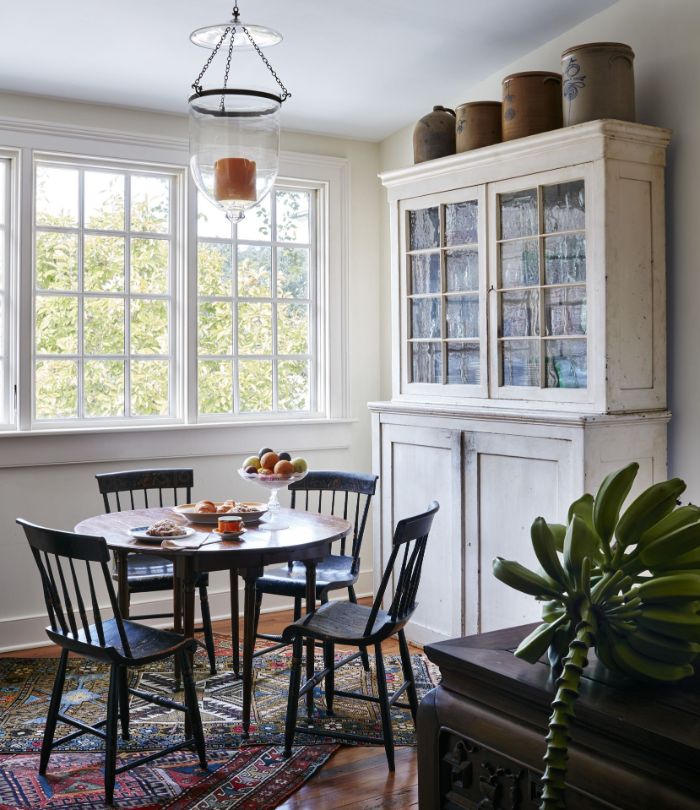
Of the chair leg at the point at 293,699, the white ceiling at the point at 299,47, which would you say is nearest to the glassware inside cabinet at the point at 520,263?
the white ceiling at the point at 299,47

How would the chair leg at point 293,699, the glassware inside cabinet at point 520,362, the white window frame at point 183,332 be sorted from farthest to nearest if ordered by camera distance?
the white window frame at point 183,332, the glassware inside cabinet at point 520,362, the chair leg at point 293,699

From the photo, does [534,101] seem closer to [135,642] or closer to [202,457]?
[202,457]

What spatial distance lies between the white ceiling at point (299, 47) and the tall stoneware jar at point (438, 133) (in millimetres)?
264

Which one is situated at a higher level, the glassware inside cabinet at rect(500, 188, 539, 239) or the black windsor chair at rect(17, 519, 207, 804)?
the glassware inside cabinet at rect(500, 188, 539, 239)

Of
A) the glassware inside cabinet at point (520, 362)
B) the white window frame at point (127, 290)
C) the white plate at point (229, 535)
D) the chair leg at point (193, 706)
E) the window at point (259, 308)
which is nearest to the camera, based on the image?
the chair leg at point (193, 706)

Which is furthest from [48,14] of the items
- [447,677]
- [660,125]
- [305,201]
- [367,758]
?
[447,677]

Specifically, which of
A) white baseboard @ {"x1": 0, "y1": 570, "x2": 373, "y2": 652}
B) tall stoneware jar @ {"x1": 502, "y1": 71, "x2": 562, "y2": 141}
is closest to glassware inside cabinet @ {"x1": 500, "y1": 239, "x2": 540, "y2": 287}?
tall stoneware jar @ {"x1": 502, "y1": 71, "x2": 562, "y2": 141}

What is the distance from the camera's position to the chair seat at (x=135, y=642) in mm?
2664

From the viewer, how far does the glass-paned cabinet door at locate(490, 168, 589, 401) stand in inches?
133

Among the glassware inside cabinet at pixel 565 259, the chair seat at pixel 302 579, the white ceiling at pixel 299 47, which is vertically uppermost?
the white ceiling at pixel 299 47

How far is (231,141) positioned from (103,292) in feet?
6.54

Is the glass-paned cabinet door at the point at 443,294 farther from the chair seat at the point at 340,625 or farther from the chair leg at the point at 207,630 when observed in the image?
the chair leg at the point at 207,630

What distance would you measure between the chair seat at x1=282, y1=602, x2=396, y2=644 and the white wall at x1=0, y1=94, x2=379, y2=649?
1606 mm

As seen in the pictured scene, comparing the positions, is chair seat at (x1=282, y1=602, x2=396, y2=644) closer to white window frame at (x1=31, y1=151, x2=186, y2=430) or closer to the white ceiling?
white window frame at (x1=31, y1=151, x2=186, y2=430)
